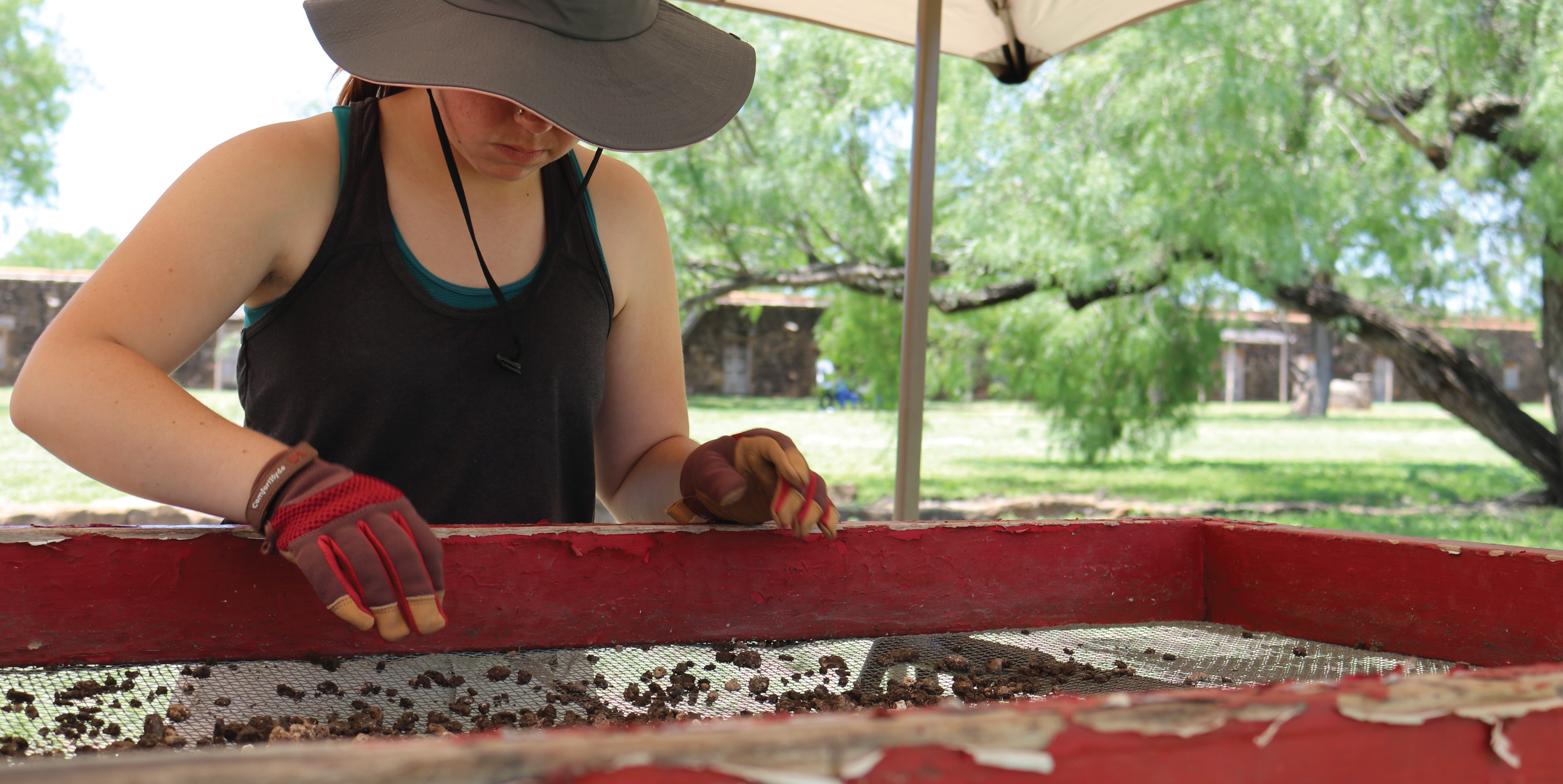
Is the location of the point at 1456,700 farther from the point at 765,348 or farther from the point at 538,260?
the point at 765,348

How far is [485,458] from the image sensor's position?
3.92 feet

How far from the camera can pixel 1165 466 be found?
851cm

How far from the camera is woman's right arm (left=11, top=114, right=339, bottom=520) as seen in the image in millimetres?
765

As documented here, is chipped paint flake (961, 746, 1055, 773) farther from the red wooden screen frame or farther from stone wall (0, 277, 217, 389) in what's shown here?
stone wall (0, 277, 217, 389)

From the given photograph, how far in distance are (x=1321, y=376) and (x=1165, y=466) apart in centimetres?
656

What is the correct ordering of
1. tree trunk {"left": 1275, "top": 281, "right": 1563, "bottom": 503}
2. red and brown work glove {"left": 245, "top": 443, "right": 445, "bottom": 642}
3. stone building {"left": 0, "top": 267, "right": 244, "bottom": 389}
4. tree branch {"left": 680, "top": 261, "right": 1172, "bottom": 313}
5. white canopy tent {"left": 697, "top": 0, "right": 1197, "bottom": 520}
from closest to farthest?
red and brown work glove {"left": 245, "top": 443, "right": 445, "bottom": 642}, white canopy tent {"left": 697, "top": 0, "right": 1197, "bottom": 520}, tree trunk {"left": 1275, "top": 281, "right": 1563, "bottom": 503}, tree branch {"left": 680, "top": 261, "right": 1172, "bottom": 313}, stone building {"left": 0, "top": 267, "right": 244, "bottom": 389}

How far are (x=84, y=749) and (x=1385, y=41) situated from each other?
7.02m

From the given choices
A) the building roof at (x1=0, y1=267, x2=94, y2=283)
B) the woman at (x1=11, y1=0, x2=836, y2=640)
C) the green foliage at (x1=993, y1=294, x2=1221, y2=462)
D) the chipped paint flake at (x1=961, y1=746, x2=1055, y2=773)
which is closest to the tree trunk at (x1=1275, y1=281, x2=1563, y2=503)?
the green foliage at (x1=993, y1=294, x2=1221, y2=462)

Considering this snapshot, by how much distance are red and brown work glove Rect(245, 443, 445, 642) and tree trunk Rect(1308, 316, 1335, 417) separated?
13.7 metres

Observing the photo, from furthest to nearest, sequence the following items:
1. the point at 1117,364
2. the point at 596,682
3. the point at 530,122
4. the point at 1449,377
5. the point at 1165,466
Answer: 1. the point at 1165,466
2. the point at 1449,377
3. the point at 1117,364
4. the point at 530,122
5. the point at 596,682

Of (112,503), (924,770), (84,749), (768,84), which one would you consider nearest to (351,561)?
(84,749)

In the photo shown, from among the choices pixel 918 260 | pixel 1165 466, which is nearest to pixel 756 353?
pixel 1165 466

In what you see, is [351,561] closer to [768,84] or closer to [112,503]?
[768,84]

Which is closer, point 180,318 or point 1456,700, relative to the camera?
point 1456,700
